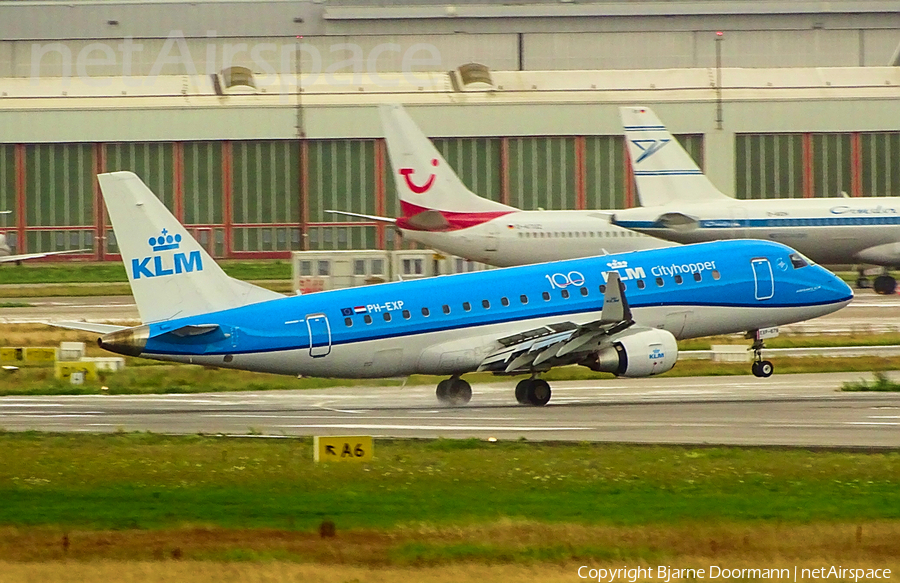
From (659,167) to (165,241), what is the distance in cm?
4341

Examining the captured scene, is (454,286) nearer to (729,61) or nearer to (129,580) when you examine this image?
(129,580)

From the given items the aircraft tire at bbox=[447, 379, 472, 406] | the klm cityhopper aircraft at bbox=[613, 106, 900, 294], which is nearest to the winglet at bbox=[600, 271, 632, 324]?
the aircraft tire at bbox=[447, 379, 472, 406]

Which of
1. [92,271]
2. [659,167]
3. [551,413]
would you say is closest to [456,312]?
[551,413]

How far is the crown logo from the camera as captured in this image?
32.9 m

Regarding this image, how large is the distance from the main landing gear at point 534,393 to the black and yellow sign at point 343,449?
35.9ft

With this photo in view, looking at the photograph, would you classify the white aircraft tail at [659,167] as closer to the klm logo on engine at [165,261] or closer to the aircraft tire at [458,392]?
the aircraft tire at [458,392]

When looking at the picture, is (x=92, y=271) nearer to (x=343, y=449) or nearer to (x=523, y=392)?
(x=523, y=392)

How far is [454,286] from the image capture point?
36156 millimetres

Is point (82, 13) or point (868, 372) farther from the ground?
point (82, 13)

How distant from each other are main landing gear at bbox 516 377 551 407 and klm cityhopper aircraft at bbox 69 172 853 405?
34 mm

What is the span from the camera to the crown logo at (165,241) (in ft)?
108

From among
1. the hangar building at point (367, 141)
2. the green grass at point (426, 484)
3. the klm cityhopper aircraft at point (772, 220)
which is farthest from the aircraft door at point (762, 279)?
the hangar building at point (367, 141)

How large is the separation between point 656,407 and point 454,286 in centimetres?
572

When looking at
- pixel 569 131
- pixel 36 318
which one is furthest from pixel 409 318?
pixel 569 131
